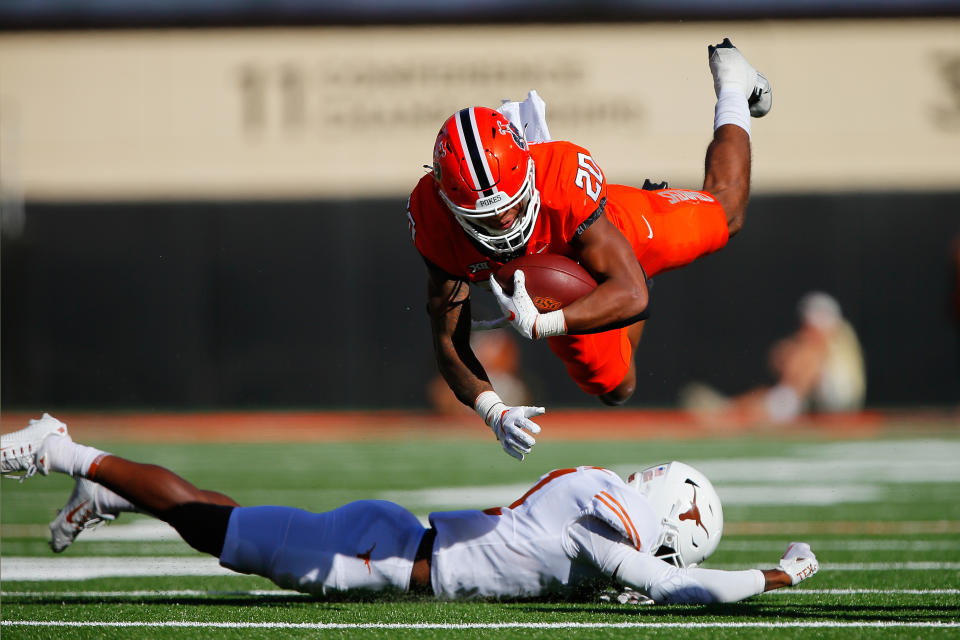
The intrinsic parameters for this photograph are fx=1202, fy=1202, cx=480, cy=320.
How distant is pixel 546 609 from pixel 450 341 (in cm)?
102

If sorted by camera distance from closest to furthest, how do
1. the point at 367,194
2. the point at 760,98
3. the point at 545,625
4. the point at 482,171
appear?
the point at 545,625 → the point at 482,171 → the point at 760,98 → the point at 367,194

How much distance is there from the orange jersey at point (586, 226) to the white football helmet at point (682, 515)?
843mm

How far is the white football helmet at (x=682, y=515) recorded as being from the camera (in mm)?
3590

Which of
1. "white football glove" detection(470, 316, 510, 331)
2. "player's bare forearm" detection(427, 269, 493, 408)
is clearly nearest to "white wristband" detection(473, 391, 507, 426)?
"player's bare forearm" detection(427, 269, 493, 408)

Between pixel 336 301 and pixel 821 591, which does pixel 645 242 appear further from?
pixel 336 301

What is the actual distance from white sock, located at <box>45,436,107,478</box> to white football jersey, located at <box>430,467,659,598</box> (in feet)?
3.86

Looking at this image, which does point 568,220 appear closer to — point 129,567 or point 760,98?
point 760,98

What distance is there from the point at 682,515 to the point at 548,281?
0.83 m

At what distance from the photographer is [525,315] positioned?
3.62m

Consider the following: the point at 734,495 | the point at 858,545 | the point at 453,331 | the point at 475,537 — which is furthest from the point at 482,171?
the point at 734,495

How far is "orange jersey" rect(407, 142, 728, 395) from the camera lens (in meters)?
4.02

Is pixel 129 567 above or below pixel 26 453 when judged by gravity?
below

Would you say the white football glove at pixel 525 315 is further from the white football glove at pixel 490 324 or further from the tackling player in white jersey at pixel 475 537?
the tackling player in white jersey at pixel 475 537

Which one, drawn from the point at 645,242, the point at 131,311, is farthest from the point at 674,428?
the point at 645,242
